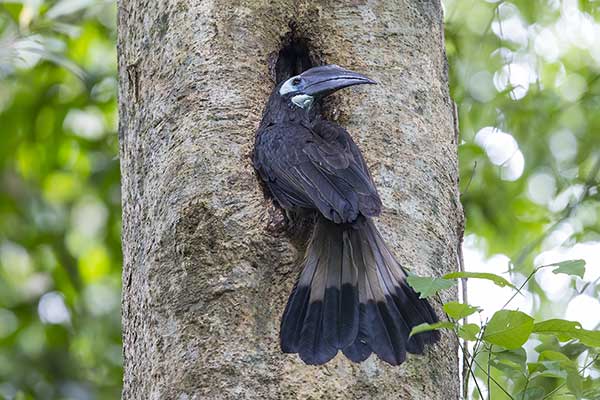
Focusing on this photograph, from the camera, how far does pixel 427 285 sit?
219 cm

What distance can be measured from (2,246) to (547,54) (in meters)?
3.44

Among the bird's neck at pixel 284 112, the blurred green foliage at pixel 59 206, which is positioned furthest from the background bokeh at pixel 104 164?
the bird's neck at pixel 284 112

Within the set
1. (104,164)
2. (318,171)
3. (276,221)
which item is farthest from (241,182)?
(104,164)

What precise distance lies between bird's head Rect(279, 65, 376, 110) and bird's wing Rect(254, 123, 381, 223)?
Result: 0.37 ft

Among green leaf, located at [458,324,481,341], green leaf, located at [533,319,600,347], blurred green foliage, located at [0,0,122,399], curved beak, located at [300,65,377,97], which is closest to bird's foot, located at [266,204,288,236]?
curved beak, located at [300,65,377,97]

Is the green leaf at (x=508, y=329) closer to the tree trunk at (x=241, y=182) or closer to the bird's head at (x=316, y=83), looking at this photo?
the tree trunk at (x=241, y=182)

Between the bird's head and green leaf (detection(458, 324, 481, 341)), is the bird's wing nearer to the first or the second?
the bird's head

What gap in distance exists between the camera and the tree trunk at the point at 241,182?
8.21 feet

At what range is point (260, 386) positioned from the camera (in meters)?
2.44

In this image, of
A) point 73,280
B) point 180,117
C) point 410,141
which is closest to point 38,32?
point 73,280

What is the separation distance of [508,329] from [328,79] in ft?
3.71

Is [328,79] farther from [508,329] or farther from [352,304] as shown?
[508,329]

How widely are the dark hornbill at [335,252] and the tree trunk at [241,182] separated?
47 mm

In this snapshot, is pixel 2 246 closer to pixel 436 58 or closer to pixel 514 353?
pixel 436 58
